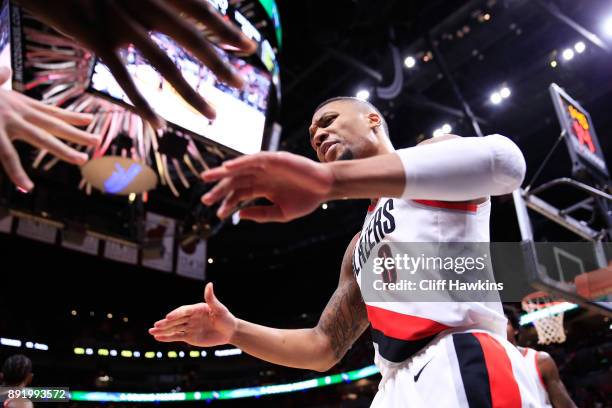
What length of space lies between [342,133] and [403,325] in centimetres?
80

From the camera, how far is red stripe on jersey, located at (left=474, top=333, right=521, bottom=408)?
1.36 m

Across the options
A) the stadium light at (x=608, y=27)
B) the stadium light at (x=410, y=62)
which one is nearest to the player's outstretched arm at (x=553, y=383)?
the stadium light at (x=410, y=62)

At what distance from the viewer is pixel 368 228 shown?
1932 mm

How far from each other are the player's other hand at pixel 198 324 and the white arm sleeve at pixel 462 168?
919mm

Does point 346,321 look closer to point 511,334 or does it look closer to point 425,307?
point 425,307

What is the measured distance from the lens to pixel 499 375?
1409 mm

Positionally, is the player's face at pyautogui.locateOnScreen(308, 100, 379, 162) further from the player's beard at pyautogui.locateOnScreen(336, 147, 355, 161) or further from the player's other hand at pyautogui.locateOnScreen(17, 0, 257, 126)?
the player's other hand at pyautogui.locateOnScreen(17, 0, 257, 126)

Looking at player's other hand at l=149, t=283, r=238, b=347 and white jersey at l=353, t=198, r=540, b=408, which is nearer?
white jersey at l=353, t=198, r=540, b=408

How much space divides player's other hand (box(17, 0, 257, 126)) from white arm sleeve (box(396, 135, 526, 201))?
0.45 metres

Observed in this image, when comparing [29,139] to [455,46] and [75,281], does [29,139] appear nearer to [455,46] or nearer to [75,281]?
[455,46]

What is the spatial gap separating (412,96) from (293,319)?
8.52 m

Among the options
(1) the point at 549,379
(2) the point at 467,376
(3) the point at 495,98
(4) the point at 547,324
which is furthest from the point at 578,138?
(2) the point at 467,376

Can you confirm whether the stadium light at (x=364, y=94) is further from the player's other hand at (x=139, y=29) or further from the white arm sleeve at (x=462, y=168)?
the player's other hand at (x=139, y=29)

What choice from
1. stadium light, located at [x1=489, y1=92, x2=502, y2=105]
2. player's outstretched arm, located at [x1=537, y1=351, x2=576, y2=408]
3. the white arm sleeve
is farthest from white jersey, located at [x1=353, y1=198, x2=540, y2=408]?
stadium light, located at [x1=489, y1=92, x2=502, y2=105]
